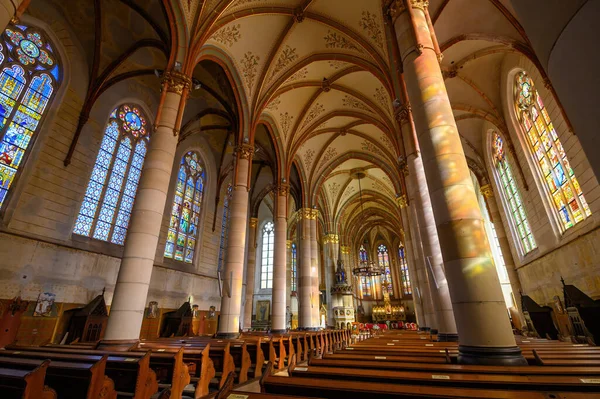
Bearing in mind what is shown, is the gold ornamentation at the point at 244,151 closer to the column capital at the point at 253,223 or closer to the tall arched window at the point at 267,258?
the column capital at the point at 253,223

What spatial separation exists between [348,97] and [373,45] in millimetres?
4175

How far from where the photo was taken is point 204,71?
42.8 feet

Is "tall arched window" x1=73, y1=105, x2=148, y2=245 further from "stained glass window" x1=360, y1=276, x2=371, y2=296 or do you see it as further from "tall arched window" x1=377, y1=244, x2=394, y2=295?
"tall arched window" x1=377, y1=244, x2=394, y2=295

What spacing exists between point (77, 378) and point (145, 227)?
12.3ft

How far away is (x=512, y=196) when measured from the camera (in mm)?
13305

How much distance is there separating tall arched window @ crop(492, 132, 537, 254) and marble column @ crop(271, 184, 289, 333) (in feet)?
35.7

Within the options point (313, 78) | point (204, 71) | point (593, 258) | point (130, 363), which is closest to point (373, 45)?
point (313, 78)

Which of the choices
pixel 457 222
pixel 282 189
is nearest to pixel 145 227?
pixel 457 222

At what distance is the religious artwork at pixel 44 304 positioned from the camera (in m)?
8.15

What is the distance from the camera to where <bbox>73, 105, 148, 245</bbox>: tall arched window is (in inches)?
407

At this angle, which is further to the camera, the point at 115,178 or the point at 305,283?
the point at 305,283

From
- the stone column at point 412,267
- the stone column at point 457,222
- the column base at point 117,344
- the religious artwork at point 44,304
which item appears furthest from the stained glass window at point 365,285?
the stone column at point 457,222

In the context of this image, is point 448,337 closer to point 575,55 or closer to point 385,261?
point 575,55

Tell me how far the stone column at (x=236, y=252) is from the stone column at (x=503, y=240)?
42.4 feet
